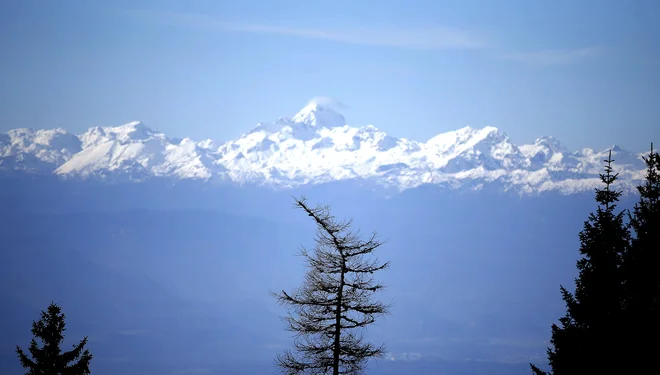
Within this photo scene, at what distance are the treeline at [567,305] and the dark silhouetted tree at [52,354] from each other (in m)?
0.03

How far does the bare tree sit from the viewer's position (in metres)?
20.1

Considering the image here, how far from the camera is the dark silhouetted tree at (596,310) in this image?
2139 cm

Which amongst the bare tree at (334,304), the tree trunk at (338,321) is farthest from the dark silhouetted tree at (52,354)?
the tree trunk at (338,321)

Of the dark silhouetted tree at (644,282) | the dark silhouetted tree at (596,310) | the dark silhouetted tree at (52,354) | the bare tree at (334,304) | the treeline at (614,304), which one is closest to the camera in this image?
the bare tree at (334,304)

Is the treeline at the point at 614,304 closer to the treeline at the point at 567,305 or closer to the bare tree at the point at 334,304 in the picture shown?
the treeline at the point at 567,305

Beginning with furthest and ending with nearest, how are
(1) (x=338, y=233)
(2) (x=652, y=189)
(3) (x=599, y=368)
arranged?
(2) (x=652, y=189)
(3) (x=599, y=368)
(1) (x=338, y=233)

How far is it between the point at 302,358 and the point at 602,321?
7.60 metres

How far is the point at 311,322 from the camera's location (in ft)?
66.6

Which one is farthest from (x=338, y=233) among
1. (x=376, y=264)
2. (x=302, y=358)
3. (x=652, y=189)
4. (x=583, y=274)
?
(x=652, y=189)

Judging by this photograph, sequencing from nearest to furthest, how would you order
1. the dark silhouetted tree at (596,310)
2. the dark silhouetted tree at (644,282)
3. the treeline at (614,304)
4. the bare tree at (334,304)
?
the bare tree at (334,304), the dark silhouetted tree at (644,282), the treeline at (614,304), the dark silhouetted tree at (596,310)

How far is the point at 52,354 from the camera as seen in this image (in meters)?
23.5

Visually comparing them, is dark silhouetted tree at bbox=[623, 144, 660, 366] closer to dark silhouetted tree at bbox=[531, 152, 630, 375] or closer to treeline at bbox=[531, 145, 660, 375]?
treeline at bbox=[531, 145, 660, 375]

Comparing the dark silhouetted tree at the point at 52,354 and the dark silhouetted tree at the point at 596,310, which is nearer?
the dark silhouetted tree at the point at 596,310

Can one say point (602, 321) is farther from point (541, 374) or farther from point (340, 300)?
point (340, 300)
